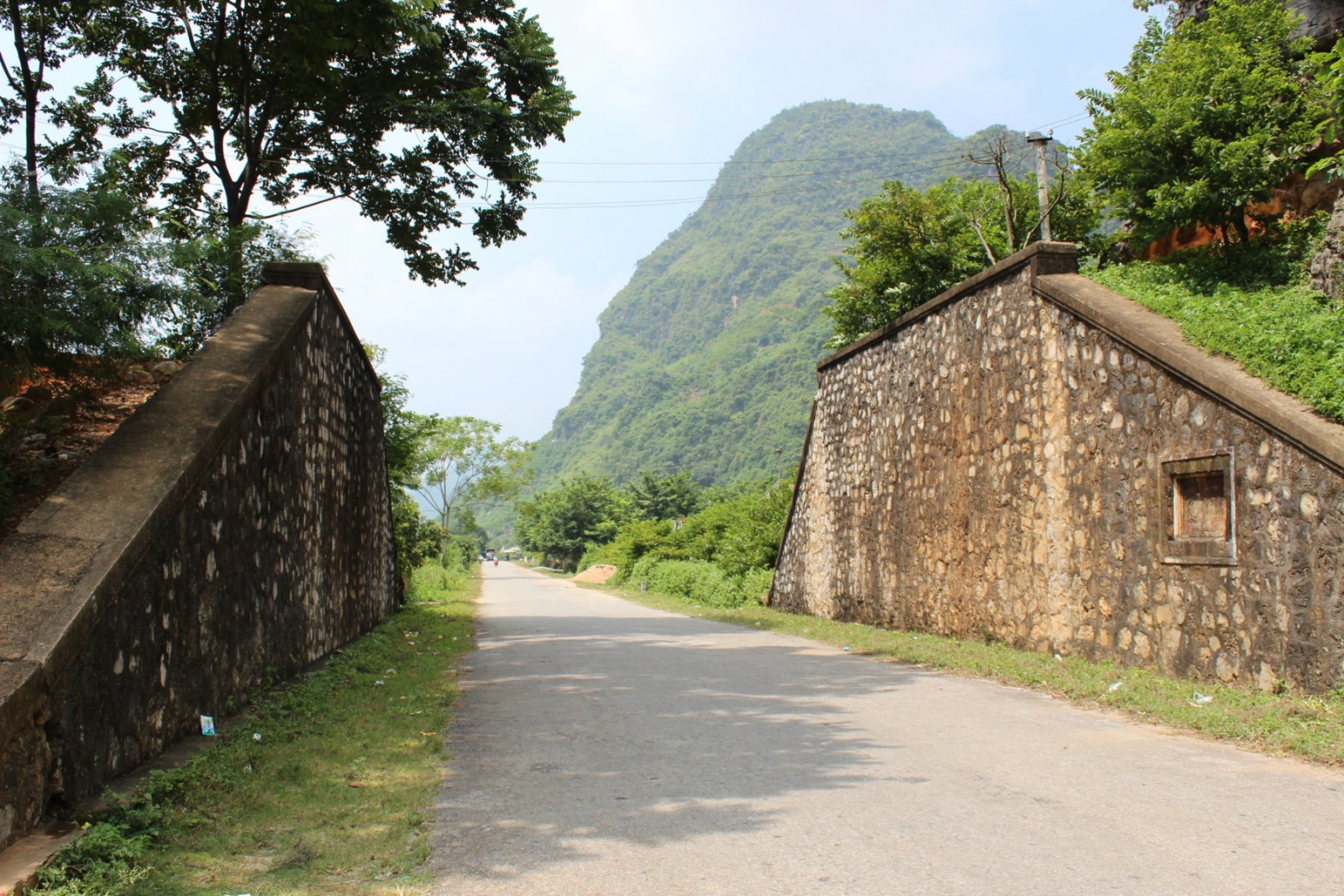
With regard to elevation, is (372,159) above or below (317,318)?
above

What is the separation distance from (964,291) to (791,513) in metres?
7.44

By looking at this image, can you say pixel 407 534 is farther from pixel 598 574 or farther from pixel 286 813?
pixel 598 574

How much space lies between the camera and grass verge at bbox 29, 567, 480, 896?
11.1ft

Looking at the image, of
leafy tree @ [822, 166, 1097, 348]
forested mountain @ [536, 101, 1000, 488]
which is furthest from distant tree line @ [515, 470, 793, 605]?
forested mountain @ [536, 101, 1000, 488]

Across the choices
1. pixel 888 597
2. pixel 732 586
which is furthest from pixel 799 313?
pixel 888 597

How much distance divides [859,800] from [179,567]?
12.3ft

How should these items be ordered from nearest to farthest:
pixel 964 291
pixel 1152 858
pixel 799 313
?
pixel 1152 858
pixel 964 291
pixel 799 313

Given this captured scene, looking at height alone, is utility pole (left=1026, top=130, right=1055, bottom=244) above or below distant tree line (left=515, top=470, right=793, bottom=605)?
above

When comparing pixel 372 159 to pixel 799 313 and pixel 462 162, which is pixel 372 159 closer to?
pixel 462 162

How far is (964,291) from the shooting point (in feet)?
38.9

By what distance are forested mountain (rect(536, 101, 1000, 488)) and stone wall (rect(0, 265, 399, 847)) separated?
83.9m

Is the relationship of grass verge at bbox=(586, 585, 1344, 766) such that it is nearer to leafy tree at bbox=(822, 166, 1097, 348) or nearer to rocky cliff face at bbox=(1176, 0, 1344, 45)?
leafy tree at bbox=(822, 166, 1097, 348)

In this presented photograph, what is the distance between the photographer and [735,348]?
466ft

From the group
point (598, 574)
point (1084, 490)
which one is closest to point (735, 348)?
point (598, 574)
